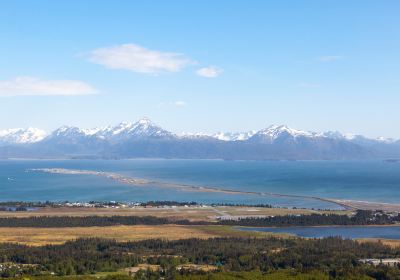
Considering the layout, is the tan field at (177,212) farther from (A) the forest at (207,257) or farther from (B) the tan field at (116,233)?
(A) the forest at (207,257)

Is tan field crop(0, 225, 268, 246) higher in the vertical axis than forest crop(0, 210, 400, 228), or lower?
lower

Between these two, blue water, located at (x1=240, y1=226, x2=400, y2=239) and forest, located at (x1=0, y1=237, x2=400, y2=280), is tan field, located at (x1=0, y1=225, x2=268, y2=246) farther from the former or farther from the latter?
Result: blue water, located at (x1=240, y1=226, x2=400, y2=239)

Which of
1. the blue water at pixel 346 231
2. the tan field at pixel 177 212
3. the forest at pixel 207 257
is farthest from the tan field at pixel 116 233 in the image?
the tan field at pixel 177 212

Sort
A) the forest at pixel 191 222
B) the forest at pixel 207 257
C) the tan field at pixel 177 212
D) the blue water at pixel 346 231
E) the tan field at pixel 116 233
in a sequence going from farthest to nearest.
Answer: the tan field at pixel 177 212 < the forest at pixel 191 222 < the blue water at pixel 346 231 < the tan field at pixel 116 233 < the forest at pixel 207 257

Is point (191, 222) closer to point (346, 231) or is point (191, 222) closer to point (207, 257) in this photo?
point (346, 231)

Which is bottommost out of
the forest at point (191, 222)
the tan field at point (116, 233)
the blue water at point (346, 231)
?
the tan field at point (116, 233)

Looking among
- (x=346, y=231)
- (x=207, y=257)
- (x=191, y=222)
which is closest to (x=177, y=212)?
(x=191, y=222)

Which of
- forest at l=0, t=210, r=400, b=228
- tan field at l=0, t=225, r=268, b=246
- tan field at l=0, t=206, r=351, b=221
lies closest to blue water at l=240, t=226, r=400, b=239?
forest at l=0, t=210, r=400, b=228

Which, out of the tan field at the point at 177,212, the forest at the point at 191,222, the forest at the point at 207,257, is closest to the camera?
the forest at the point at 207,257
